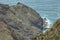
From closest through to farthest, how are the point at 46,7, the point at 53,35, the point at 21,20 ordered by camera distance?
the point at 53,35
the point at 21,20
the point at 46,7

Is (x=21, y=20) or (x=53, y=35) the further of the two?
(x=21, y=20)

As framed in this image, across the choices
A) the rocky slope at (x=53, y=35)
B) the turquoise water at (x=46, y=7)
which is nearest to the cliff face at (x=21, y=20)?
the turquoise water at (x=46, y=7)

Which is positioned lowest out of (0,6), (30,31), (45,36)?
(30,31)

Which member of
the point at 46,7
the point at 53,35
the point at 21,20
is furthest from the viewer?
the point at 46,7

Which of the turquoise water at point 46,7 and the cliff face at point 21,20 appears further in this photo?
the turquoise water at point 46,7

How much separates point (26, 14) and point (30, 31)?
3.59 meters

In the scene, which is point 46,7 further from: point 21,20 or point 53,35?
point 53,35

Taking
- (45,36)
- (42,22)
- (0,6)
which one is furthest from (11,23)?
(45,36)

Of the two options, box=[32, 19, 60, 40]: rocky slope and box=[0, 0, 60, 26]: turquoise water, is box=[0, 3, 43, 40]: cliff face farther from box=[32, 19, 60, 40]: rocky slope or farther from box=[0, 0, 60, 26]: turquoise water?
box=[32, 19, 60, 40]: rocky slope

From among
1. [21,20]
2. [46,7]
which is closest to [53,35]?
[21,20]

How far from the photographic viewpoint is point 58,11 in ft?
98.7

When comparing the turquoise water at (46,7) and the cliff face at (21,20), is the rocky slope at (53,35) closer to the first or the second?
the cliff face at (21,20)

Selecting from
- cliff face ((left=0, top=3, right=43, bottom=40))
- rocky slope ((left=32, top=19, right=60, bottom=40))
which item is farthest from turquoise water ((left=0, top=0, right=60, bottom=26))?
rocky slope ((left=32, top=19, right=60, bottom=40))

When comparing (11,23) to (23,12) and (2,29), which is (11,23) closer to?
(23,12)
